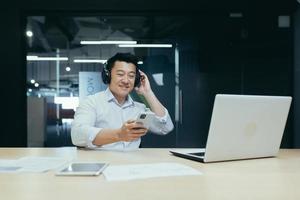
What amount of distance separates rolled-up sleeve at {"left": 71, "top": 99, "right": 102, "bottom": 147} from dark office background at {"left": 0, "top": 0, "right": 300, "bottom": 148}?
1.93 m

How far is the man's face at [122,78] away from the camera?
2.72 m

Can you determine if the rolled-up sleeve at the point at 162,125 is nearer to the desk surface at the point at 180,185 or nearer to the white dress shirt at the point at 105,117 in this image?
the white dress shirt at the point at 105,117

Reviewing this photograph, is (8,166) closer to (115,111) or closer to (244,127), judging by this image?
(244,127)

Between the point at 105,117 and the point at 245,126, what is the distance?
4.15ft

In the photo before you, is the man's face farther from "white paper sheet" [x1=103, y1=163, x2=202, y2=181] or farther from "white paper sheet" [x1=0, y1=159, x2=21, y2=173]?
"white paper sheet" [x1=103, y1=163, x2=202, y2=181]

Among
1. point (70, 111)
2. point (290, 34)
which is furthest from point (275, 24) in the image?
point (70, 111)

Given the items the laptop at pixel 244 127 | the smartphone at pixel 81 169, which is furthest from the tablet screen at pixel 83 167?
the laptop at pixel 244 127

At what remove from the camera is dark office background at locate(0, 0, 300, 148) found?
13.5 ft

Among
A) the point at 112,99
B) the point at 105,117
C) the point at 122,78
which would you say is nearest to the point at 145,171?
the point at 105,117

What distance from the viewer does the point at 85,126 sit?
7.18 feet

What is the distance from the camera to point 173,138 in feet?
14.3

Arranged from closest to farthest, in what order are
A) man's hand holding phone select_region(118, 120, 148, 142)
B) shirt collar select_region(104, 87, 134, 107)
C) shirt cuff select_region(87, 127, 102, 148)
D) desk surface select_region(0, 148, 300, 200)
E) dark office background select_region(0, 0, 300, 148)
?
desk surface select_region(0, 148, 300, 200) → man's hand holding phone select_region(118, 120, 148, 142) → shirt cuff select_region(87, 127, 102, 148) → shirt collar select_region(104, 87, 134, 107) → dark office background select_region(0, 0, 300, 148)

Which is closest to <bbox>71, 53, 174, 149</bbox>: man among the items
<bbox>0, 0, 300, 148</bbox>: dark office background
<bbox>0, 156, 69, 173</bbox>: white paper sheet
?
<bbox>0, 156, 69, 173</bbox>: white paper sheet

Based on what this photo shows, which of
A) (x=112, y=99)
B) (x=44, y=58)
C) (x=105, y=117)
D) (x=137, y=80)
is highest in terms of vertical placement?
(x=44, y=58)
